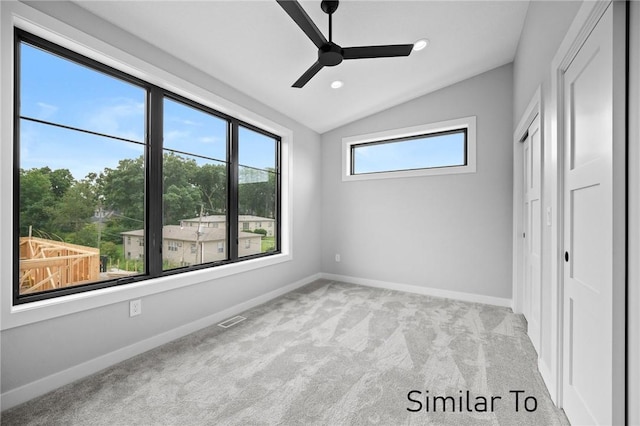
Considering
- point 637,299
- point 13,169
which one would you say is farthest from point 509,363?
point 13,169

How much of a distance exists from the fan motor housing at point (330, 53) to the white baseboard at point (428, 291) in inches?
124

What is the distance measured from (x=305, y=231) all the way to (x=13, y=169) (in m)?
3.22

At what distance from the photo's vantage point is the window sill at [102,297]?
5.42 feet

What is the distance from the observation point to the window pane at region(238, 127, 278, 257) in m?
3.42

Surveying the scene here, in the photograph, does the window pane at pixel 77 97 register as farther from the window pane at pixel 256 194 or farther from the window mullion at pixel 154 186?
the window pane at pixel 256 194

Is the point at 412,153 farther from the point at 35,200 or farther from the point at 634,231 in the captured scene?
the point at 35,200

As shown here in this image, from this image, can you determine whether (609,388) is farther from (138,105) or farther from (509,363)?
(138,105)

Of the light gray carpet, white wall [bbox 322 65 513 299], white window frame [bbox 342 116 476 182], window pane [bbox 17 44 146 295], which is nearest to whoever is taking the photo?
the light gray carpet

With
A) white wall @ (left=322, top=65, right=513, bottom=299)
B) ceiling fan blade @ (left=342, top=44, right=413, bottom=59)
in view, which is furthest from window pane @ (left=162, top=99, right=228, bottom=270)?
white wall @ (left=322, top=65, right=513, bottom=299)

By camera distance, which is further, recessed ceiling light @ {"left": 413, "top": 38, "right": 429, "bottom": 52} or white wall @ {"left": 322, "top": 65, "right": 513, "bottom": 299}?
white wall @ {"left": 322, "top": 65, "right": 513, "bottom": 299}

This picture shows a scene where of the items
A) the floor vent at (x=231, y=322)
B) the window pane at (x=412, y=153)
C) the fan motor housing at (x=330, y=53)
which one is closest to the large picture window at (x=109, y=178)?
the floor vent at (x=231, y=322)

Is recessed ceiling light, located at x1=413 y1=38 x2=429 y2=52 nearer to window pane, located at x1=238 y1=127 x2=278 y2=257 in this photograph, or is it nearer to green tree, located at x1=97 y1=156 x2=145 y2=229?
window pane, located at x1=238 y1=127 x2=278 y2=257

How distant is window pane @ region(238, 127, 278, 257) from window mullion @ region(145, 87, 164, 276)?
101cm

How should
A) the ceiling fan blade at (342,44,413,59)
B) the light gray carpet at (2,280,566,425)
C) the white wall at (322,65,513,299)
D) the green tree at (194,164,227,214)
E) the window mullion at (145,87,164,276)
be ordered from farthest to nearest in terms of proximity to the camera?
the white wall at (322,65,513,299) < the green tree at (194,164,227,214) < the window mullion at (145,87,164,276) < the ceiling fan blade at (342,44,413,59) < the light gray carpet at (2,280,566,425)
